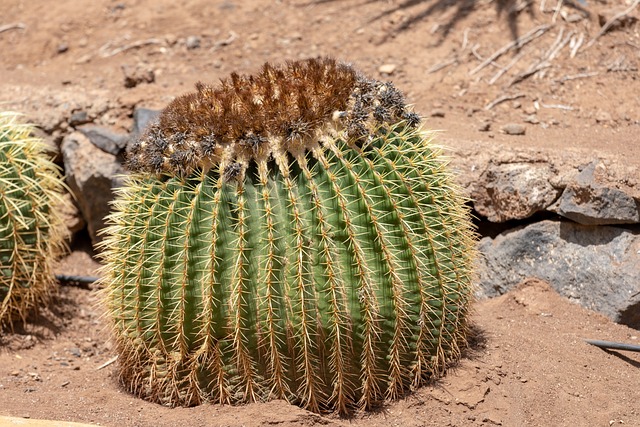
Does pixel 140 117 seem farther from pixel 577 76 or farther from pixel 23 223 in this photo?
pixel 577 76

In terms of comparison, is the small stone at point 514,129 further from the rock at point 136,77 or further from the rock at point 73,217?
the rock at point 73,217

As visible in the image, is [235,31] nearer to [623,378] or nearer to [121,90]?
[121,90]

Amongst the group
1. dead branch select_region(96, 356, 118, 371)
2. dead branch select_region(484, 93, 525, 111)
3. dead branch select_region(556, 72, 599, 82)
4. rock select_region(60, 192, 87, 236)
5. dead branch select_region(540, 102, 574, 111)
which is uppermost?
dead branch select_region(556, 72, 599, 82)

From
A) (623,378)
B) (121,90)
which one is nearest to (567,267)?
(623,378)

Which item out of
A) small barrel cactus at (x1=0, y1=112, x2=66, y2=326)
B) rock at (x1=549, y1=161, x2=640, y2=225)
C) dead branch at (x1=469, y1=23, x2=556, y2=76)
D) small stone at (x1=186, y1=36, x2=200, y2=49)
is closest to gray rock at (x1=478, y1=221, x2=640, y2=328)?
rock at (x1=549, y1=161, x2=640, y2=225)

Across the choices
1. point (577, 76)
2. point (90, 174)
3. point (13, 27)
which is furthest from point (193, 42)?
point (577, 76)

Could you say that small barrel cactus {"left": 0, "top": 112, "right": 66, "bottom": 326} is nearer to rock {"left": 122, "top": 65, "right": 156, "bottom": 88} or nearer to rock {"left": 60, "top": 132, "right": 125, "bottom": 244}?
rock {"left": 60, "top": 132, "right": 125, "bottom": 244}

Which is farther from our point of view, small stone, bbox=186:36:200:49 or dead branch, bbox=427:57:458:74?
small stone, bbox=186:36:200:49
